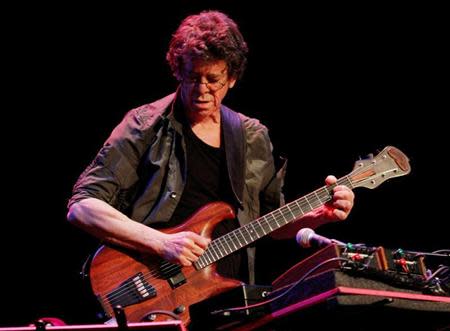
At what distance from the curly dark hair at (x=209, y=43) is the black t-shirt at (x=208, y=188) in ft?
1.42

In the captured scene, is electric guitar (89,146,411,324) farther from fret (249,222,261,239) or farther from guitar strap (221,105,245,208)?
guitar strap (221,105,245,208)

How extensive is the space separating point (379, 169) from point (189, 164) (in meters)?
1.12

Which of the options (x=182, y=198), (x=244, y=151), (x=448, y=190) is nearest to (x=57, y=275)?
(x=182, y=198)

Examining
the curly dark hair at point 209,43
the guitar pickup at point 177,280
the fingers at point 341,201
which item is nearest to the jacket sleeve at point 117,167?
the curly dark hair at point 209,43

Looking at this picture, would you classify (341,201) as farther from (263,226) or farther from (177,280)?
(177,280)

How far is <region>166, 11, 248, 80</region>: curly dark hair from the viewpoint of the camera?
3693mm

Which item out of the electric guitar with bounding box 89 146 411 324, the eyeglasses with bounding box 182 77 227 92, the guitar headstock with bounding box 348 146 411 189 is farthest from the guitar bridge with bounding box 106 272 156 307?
the guitar headstock with bounding box 348 146 411 189

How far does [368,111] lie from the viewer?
5090 mm

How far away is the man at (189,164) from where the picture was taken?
359 cm

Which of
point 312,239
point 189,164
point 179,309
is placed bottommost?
point 179,309

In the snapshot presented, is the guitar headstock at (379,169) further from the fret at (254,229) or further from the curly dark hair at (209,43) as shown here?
the curly dark hair at (209,43)

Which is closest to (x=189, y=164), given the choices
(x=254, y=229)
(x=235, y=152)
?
(x=235, y=152)

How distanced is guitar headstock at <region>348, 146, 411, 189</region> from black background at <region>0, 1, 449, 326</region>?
1.14m

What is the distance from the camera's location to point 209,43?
370cm
